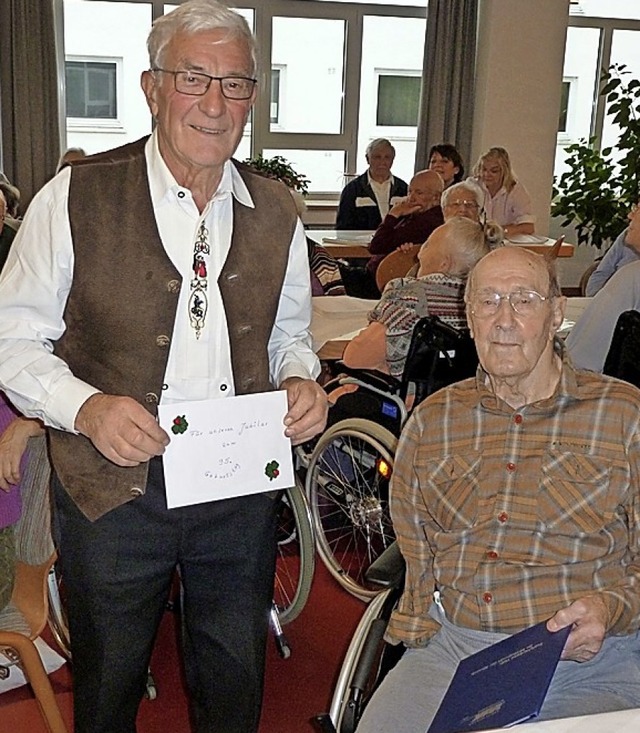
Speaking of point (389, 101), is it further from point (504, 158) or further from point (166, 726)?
point (166, 726)

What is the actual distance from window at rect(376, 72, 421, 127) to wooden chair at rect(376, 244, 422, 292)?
3857mm

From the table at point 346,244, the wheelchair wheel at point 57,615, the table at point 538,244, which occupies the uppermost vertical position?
the table at point 538,244

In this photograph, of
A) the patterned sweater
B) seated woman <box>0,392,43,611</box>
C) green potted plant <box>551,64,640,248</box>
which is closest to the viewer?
seated woman <box>0,392,43,611</box>

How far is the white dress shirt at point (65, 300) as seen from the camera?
1481 millimetres

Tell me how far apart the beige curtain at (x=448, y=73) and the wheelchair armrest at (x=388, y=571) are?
634cm

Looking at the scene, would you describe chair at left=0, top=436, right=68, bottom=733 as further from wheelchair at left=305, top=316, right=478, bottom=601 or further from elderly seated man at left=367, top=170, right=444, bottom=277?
elderly seated man at left=367, top=170, right=444, bottom=277

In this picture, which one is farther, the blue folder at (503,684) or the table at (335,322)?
the table at (335,322)

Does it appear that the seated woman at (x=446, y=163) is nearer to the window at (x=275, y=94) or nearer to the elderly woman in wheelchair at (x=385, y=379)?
the window at (x=275, y=94)

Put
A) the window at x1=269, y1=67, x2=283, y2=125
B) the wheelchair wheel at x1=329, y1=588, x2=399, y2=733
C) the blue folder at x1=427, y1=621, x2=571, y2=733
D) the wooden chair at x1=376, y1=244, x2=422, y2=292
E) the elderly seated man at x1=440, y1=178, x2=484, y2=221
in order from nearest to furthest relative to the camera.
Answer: the blue folder at x1=427, y1=621, x2=571, y2=733 → the wheelchair wheel at x1=329, y1=588, x2=399, y2=733 → the elderly seated man at x1=440, y1=178, x2=484, y2=221 → the wooden chair at x1=376, y1=244, x2=422, y2=292 → the window at x1=269, y1=67, x2=283, y2=125

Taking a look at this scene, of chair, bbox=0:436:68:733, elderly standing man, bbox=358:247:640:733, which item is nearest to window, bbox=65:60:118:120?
chair, bbox=0:436:68:733

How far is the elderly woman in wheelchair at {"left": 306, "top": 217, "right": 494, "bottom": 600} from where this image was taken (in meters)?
2.78

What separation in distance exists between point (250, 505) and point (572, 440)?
1.87 ft

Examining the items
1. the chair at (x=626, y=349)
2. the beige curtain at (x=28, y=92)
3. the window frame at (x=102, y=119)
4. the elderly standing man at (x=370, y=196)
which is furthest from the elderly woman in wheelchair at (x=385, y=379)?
the window frame at (x=102, y=119)

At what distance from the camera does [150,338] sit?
1.52 m
